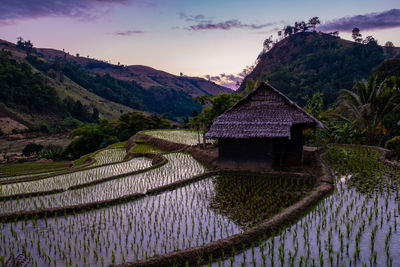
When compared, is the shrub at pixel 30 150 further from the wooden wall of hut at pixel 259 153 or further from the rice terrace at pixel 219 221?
the wooden wall of hut at pixel 259 153

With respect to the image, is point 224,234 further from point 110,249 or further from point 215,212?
point 110,249

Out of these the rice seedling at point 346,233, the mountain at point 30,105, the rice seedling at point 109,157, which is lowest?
the rice seedling at point 109,157

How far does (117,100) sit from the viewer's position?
95.8 m

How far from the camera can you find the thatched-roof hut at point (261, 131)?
31.3 feet

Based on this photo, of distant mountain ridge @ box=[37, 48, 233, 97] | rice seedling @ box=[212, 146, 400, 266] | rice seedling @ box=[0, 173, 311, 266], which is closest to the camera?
rice seedling @ box=[212, 146, 400, 266]

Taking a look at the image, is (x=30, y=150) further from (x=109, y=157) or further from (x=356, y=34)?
(x=356, y=34)

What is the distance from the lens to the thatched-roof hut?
9.54 m

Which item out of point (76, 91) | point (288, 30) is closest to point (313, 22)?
point (288, 30)

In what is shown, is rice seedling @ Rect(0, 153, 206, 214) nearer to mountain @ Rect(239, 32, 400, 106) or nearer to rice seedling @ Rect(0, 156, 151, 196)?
rice seedling @ Rect(0, 156, 151, 196)

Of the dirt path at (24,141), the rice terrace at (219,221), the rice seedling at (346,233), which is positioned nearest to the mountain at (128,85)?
the dirt path at (24,141)

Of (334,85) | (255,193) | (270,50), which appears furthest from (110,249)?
(270,50)

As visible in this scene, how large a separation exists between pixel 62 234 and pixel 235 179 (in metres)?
5.34

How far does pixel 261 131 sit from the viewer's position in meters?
9.40

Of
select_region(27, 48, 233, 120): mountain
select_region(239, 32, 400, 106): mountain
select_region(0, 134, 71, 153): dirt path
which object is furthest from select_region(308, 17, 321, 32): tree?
select_region(0, 134, 71, 153): dirt path
